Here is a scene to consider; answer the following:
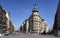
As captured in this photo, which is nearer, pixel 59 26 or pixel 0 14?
pixel 59 26

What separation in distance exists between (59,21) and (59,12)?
7280mm

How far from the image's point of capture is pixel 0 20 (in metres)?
126

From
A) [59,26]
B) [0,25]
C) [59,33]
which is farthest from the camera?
[0,25]

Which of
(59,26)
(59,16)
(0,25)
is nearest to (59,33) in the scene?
(59,26)

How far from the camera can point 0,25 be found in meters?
123

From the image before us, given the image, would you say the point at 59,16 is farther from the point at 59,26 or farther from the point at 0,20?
the point at 0,20

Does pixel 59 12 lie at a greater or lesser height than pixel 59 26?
greater

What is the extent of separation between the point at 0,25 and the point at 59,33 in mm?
36864

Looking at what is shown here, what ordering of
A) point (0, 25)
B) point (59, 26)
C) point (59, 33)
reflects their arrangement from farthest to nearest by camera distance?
1. point (0, 25)
2. point (59, 26)
3. point (59, 33)

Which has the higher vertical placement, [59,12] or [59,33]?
[59,12]

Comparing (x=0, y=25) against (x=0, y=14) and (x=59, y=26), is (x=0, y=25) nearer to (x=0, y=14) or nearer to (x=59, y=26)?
(x=0, y=14)

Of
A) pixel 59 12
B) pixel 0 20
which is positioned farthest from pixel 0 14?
pixel 59 12

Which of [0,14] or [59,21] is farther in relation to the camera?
[0,14]

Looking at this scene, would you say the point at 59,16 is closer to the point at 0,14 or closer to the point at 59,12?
the point at 59,12
